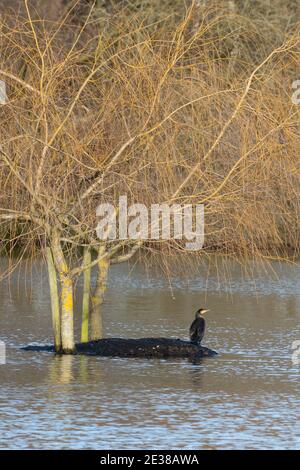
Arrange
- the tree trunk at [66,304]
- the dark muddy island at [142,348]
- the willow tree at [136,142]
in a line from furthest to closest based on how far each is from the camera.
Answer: the dark muddy island at [142,348]
the tree trunk at [66,304]
the willow tree at [136,142]

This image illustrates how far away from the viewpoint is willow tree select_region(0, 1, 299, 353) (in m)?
15.0

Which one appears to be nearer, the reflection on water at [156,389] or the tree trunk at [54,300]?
the reflection on water at [156,389]

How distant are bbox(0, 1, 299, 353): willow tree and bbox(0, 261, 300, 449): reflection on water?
4.22ft

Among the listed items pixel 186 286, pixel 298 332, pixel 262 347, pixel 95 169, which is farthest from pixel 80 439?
pixel 186 286

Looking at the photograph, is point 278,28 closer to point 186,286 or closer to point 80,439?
point 186,286

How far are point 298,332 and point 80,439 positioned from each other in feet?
25.2

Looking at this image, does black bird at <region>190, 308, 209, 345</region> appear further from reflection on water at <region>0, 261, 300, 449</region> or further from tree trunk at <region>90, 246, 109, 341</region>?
tree trunk at <region>90, 246, 109, 341</region>

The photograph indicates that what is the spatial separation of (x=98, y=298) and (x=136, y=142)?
2.30m

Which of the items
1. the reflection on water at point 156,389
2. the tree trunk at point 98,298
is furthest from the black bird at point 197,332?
the tree trunk at point 98,298

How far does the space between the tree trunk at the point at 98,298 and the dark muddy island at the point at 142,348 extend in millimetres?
652

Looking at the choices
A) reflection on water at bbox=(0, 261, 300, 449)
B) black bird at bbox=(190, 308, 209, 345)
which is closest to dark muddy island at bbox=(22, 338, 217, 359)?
reflection on water at bbox=(0, 261, 300, 449)

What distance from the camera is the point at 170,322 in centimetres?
1975

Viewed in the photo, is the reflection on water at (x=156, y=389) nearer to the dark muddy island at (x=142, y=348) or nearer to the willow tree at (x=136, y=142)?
the dark muddy island at (x=142, y=348)

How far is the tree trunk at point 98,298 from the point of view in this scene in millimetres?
16406
